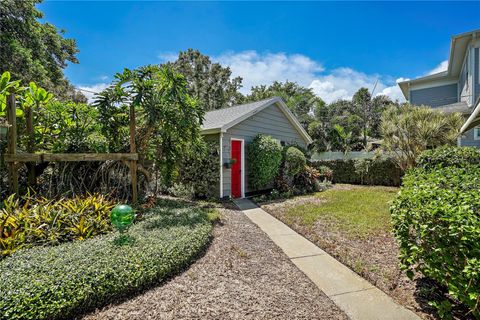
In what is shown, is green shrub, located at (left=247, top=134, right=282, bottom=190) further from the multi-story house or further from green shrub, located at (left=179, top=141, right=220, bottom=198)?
the multi-story house

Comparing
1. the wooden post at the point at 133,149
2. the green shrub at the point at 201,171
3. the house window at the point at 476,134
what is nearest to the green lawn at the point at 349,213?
the green shrub at the point at 201,171

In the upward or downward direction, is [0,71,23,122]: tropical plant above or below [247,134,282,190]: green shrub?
above

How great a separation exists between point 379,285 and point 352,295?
521 mm

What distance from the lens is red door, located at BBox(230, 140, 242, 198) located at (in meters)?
9.68

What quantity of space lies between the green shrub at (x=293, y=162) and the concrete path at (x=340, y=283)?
17.3 ft

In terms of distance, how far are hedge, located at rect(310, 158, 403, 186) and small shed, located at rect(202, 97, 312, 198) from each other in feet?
13.4

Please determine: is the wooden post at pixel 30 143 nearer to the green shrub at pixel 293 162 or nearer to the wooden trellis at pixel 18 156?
the wooden trellis at pixel 18 156

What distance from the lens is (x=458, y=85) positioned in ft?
51.9

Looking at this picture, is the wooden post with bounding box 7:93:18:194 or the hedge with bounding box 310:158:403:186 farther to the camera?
the hedge with bounding box 310:158:403:186

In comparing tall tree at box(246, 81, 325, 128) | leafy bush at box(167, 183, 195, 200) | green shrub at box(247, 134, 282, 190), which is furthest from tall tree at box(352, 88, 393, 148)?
leafy bush at box(167, 183, 195, 200)

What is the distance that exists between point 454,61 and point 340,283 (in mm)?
17681

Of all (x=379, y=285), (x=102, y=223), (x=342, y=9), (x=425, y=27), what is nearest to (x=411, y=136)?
(x=425, y=27)

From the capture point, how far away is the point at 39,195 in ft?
17.3

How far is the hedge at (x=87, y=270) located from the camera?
2.43 metres
